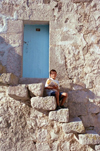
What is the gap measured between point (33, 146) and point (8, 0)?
3298 millimetres

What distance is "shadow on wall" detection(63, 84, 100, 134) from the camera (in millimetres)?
3492

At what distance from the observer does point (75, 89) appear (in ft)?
12.1

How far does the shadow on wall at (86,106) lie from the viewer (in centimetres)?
349

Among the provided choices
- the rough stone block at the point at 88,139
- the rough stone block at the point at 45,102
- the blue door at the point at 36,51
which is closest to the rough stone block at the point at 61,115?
the rough stone block at the point at 45,102

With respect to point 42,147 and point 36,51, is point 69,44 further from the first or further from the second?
point 42,147

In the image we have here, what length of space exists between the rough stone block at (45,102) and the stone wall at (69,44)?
27.4 inches

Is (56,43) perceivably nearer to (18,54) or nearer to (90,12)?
(18,54)

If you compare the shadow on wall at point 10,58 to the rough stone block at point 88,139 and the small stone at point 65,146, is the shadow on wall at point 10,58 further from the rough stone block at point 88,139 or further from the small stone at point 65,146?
the rough stone block at point 88,139

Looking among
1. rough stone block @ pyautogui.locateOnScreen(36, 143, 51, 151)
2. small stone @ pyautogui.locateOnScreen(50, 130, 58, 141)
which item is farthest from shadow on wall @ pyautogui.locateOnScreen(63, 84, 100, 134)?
rough stone block @ pyautogui.locateOnScreen(36, 143, 51, 151)

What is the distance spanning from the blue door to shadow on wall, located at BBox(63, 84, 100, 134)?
2.83ft

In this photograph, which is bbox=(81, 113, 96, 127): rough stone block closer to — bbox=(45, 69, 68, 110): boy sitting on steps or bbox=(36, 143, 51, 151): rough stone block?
bbox=(45, 69, 68, 110): boy sitting on steps

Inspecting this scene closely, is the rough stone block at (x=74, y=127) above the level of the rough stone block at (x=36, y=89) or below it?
below

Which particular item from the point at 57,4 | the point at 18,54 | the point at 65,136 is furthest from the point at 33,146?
the point at 57,4

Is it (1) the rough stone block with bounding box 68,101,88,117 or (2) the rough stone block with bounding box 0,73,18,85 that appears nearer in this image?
(2) the rough stone block with bounding box 0,73,18,85
